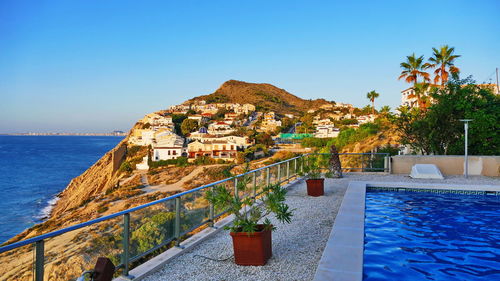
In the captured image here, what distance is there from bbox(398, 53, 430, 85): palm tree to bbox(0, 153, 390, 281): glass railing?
30.2 metres

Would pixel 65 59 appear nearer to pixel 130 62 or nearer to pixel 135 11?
pixel 130 62

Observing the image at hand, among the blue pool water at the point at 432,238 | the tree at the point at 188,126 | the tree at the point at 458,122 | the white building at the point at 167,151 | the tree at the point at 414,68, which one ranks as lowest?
the white building at the point at 167,151

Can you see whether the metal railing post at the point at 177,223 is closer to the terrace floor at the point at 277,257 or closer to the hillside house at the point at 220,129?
the terrace floor at the point at 277,257

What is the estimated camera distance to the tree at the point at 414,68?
31.1 meters

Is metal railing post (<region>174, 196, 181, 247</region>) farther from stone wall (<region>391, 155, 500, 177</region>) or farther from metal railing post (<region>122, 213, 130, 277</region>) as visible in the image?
stone wall (<region>391, 155, 500, 177</region>)

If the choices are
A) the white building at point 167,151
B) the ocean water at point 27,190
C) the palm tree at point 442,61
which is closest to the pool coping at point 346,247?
the palm tree at point 442,61

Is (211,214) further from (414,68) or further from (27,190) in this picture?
(27,190)

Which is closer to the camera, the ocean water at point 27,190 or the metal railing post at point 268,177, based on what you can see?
the metal railing post at point 268,177

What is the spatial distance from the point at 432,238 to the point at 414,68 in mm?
29417

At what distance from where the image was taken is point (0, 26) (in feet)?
200

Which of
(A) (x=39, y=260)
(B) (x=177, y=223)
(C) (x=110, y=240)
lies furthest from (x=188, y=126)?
(A) (x=39, y=260)

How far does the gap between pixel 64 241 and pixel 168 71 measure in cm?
6483

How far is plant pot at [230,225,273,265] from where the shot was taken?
166 inches

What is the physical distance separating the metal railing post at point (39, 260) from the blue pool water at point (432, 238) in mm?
3486
